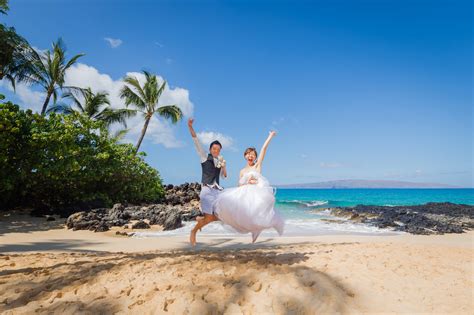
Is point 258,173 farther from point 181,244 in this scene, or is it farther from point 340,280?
point 181,244

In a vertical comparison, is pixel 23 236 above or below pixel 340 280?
below

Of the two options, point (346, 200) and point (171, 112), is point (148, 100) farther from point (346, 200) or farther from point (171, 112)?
point (346, 200)

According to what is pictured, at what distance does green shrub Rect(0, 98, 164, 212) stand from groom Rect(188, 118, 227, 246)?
10.4 m

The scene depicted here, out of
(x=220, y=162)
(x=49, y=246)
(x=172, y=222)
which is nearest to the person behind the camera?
(x=220, y=162)

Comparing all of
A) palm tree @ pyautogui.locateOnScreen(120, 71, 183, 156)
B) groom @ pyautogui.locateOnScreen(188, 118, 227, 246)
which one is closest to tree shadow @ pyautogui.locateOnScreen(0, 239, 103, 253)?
groom @ pyautogui.locateOnScreen(188, 118, 227, 246)

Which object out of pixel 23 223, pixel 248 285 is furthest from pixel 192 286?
pixel 23 223

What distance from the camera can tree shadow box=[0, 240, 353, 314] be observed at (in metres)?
3.78

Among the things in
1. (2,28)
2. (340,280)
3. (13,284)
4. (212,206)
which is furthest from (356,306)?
(2,28)

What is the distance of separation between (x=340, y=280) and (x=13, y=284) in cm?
471

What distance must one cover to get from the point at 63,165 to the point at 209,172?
1143 centimetres

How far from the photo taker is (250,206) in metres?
5.13

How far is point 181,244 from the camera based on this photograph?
8.98 m

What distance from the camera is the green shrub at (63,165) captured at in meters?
13.7

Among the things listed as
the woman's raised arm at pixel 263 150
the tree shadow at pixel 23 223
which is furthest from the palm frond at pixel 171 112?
the woman's raised arm at pixel 263 150
